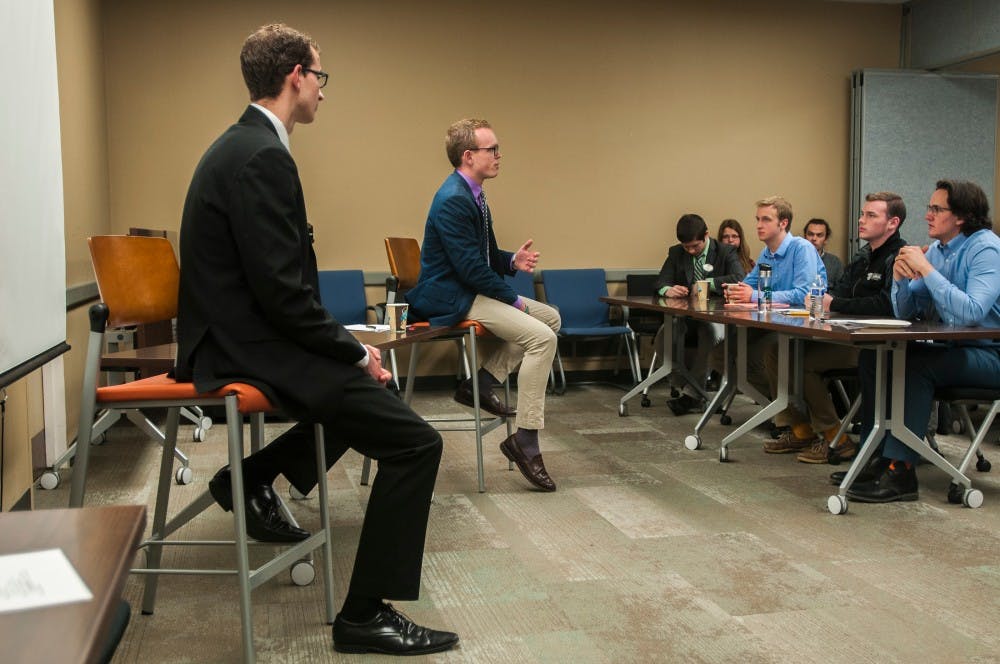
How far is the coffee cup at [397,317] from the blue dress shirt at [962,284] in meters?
2.09

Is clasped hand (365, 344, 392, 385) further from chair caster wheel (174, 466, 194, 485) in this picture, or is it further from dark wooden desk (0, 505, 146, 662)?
chair caster wheel (174, 466, 194, 485)

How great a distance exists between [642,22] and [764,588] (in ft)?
18.7

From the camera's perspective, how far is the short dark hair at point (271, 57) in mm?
2326

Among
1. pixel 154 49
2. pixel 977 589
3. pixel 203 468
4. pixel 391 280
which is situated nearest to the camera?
pixel 977 589

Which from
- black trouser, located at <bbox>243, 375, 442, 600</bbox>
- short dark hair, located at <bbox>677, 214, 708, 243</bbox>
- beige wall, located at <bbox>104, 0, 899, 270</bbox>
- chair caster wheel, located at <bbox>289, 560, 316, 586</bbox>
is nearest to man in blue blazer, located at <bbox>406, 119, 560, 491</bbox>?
chair caster wheel, located at <bbox>289, 560, 316, 586</bbox>

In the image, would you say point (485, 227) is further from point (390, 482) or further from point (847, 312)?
point (390, 482)

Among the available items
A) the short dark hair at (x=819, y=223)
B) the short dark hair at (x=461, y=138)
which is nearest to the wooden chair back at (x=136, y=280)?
the short dark hair at (x=461, y=138)

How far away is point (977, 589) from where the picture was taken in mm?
2816

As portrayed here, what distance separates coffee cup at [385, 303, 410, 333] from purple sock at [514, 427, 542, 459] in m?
0.77

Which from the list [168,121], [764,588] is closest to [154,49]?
[168,121]

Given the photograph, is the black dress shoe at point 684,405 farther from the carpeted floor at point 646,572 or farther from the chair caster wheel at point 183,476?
the chair caster wheel at point 183,476

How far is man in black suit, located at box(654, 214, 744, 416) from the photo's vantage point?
20.0 ft

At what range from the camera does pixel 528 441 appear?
4.05 metres

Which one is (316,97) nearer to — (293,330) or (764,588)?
(293,330)
